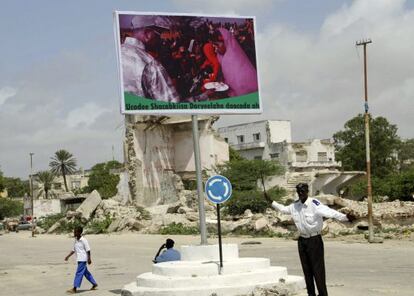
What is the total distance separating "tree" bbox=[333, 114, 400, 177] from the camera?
239 feet

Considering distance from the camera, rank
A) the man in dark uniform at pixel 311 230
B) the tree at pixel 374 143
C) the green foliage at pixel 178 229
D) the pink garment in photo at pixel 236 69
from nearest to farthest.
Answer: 1. the man in dark uniform at pixel 311 230
2. the pink garment in photo at pixel 236 69
3. the green foliage at pixel 178 229
4. the tree at pixel 374 143

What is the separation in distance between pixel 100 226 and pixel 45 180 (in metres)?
70.0

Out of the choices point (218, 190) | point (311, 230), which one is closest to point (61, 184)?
point (218, 190)

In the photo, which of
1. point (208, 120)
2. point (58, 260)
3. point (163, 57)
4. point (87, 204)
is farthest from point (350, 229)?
point (208, 120)

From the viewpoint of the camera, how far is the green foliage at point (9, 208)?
354ft

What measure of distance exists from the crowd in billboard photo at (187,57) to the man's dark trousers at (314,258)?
16.9ft

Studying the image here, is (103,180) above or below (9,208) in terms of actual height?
above

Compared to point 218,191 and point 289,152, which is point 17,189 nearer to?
point 289,152

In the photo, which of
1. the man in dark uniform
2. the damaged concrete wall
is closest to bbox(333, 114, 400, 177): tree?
the damaged concrete wall

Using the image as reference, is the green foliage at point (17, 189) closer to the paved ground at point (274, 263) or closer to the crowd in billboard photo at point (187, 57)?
the paved ground at point (274, 263)

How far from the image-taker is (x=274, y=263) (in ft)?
64.8

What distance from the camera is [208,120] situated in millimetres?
65438

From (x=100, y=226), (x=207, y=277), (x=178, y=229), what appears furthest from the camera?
(x=100, y=226)

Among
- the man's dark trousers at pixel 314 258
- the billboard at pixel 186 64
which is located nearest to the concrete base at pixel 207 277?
the man's dark trousers at pixel 314 258
